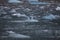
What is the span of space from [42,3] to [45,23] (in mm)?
268

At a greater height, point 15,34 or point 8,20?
point 8,20

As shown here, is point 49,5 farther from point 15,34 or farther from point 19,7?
point 15,34

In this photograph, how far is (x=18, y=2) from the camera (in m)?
2.40

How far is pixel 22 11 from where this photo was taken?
2.41 metres

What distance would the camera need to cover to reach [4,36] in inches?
96.5

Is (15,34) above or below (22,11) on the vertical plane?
below

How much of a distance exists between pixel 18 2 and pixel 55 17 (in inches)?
20.9

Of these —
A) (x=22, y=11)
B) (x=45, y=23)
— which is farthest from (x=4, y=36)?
(x=45, y=23)

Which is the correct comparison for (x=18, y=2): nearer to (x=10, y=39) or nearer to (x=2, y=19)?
(x=2, y=19)

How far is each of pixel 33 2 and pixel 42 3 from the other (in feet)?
0.39

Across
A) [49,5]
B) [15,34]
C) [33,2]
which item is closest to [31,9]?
[33,2]

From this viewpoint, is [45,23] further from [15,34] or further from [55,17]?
[15,34]

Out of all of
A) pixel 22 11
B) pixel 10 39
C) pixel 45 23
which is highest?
pixel 22 11

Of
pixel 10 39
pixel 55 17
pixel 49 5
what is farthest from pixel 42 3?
pixel 10 39
